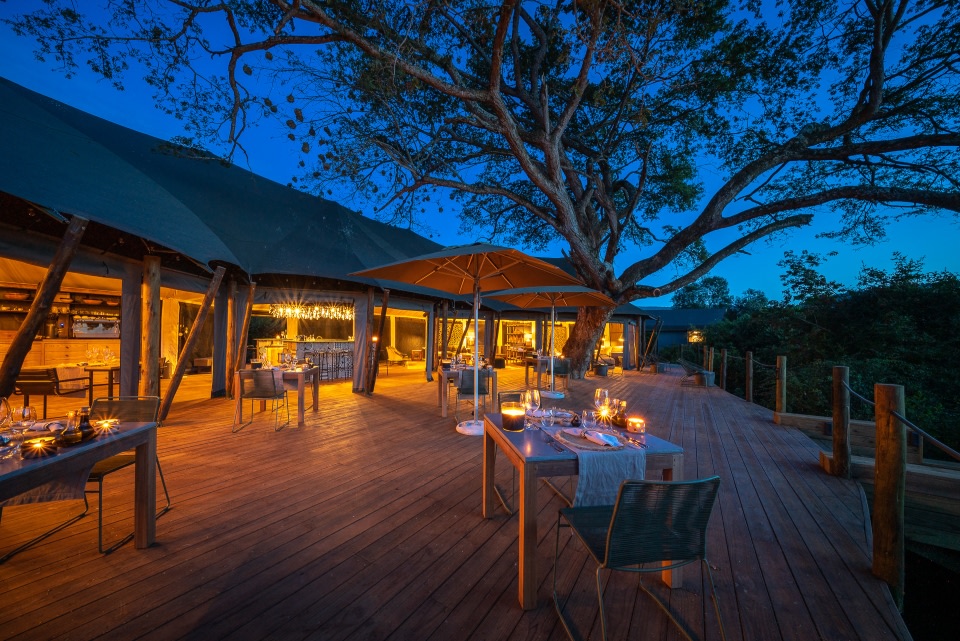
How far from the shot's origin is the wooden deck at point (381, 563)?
193 centimetres

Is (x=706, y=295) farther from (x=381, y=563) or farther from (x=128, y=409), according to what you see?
(x=128, y=409)

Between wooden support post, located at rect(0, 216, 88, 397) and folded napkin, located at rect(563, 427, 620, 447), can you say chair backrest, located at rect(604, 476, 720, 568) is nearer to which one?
folded napkin, located at rect(563, 427, 620, 447)

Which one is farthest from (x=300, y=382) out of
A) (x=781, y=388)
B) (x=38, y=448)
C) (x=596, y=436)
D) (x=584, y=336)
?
(x=584, y=336)

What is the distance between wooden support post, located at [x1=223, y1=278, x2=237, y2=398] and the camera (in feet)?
28.3

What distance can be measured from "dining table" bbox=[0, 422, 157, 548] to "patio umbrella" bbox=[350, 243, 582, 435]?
10.1 feet

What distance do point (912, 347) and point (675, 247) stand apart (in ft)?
24.2

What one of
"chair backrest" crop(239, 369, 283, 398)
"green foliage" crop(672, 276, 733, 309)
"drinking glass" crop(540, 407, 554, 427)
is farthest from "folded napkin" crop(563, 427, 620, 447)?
"green foliage" crop(672, 276, 733, 309)

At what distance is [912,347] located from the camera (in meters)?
10.3

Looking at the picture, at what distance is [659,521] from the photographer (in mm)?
1729

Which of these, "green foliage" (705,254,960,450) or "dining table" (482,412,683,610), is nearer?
"dining table" (482,412,683,610)

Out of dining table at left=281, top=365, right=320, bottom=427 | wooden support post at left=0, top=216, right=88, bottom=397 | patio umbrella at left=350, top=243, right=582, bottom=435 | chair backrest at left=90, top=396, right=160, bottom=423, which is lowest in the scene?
dining table at left=281, top=365, right=320, bottom=427

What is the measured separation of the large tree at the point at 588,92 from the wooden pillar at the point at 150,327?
2.73 meters

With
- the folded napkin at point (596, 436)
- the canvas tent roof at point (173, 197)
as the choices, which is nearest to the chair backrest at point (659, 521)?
the folded napkin at point (596, 436)

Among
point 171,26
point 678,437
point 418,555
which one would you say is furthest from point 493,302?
point 418,555
